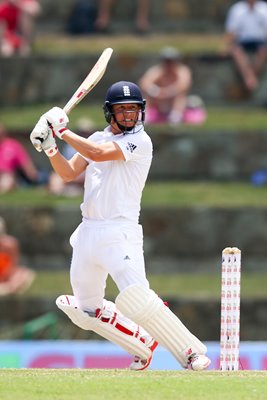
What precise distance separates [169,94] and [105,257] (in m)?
7.98

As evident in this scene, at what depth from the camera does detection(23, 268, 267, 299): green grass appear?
13.4m

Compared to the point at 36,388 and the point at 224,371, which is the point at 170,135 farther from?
the point at 36,388

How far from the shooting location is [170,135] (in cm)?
1542

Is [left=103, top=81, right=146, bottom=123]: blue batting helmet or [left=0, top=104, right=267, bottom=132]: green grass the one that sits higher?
[left=103, top=81, right=146, bottom=123]: blue batting helmet

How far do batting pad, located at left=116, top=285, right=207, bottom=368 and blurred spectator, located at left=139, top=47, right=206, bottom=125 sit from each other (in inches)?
308

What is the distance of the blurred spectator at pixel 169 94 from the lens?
15711 millimetres

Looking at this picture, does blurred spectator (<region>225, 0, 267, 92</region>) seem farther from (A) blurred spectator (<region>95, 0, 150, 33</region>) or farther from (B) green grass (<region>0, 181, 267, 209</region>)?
(B) green grass (<region>0, 181, 267, 209</region>)

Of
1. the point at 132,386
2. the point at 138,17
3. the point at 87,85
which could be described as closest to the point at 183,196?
the point at 138,17

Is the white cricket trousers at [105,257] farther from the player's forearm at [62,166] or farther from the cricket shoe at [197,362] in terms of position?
the cricket shoe at [197,362]

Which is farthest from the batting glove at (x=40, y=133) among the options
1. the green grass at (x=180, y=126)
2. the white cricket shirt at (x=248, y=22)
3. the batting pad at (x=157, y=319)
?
the white cricket shirt at (x=248, y=22)

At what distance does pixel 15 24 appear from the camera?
1698 cm

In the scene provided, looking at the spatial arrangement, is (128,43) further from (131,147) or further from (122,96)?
(131,147)

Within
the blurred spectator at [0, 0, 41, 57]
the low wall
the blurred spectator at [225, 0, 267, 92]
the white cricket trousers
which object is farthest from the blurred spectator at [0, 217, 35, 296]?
the white cricket trousers

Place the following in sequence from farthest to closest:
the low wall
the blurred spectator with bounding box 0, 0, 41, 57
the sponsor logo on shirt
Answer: the blurred spectator with bounding box 0, 0, 41, 57, the low wall, the sponsor logo on shirt
